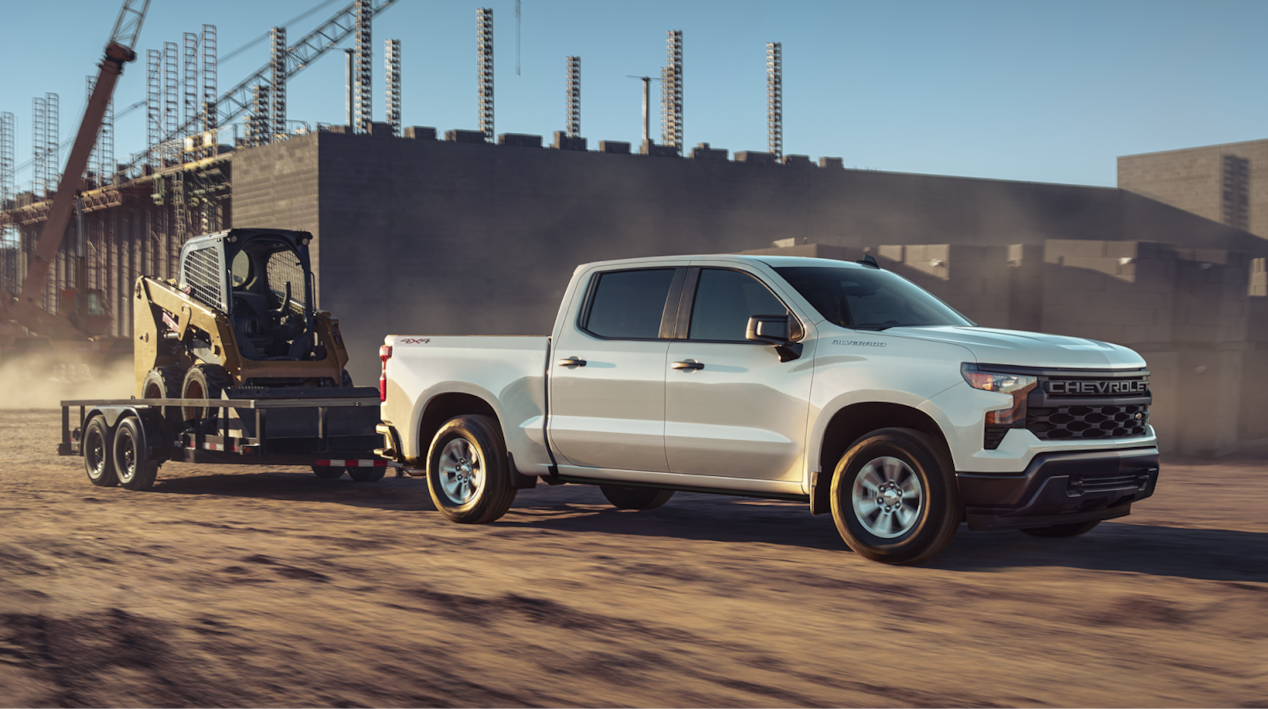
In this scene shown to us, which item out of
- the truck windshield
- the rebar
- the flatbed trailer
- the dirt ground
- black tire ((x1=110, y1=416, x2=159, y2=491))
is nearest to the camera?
the dirt ground

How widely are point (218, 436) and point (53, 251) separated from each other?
114 feet

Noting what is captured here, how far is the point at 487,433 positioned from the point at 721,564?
8.25 feet

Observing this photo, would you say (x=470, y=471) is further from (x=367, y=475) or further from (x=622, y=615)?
(x=367, y=475)

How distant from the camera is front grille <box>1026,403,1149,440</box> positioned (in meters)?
7.07

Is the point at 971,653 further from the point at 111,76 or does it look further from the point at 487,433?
the point at 111,76

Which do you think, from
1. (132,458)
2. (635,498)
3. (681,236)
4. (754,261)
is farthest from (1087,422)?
(681,236)

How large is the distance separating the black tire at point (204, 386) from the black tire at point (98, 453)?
47.4 inches

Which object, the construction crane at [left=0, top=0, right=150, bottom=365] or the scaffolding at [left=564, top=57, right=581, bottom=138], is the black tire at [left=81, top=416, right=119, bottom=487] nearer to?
the construction crane at [left=0, top=0, right=150, bottom=365]

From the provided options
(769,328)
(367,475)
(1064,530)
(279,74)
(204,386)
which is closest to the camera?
(769,328)

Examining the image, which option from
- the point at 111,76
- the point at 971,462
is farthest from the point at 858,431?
the point at 111,76

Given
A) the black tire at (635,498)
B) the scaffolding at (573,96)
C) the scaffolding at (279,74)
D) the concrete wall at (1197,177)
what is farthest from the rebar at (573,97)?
the black tire at (635,498)

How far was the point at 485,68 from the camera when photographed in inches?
2055

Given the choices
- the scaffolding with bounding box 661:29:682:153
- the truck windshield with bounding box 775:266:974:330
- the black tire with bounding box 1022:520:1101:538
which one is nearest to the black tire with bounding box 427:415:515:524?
the truck windshield with bounding box 775:266:974:330

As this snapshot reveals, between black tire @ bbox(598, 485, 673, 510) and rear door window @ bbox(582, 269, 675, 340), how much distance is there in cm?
239
